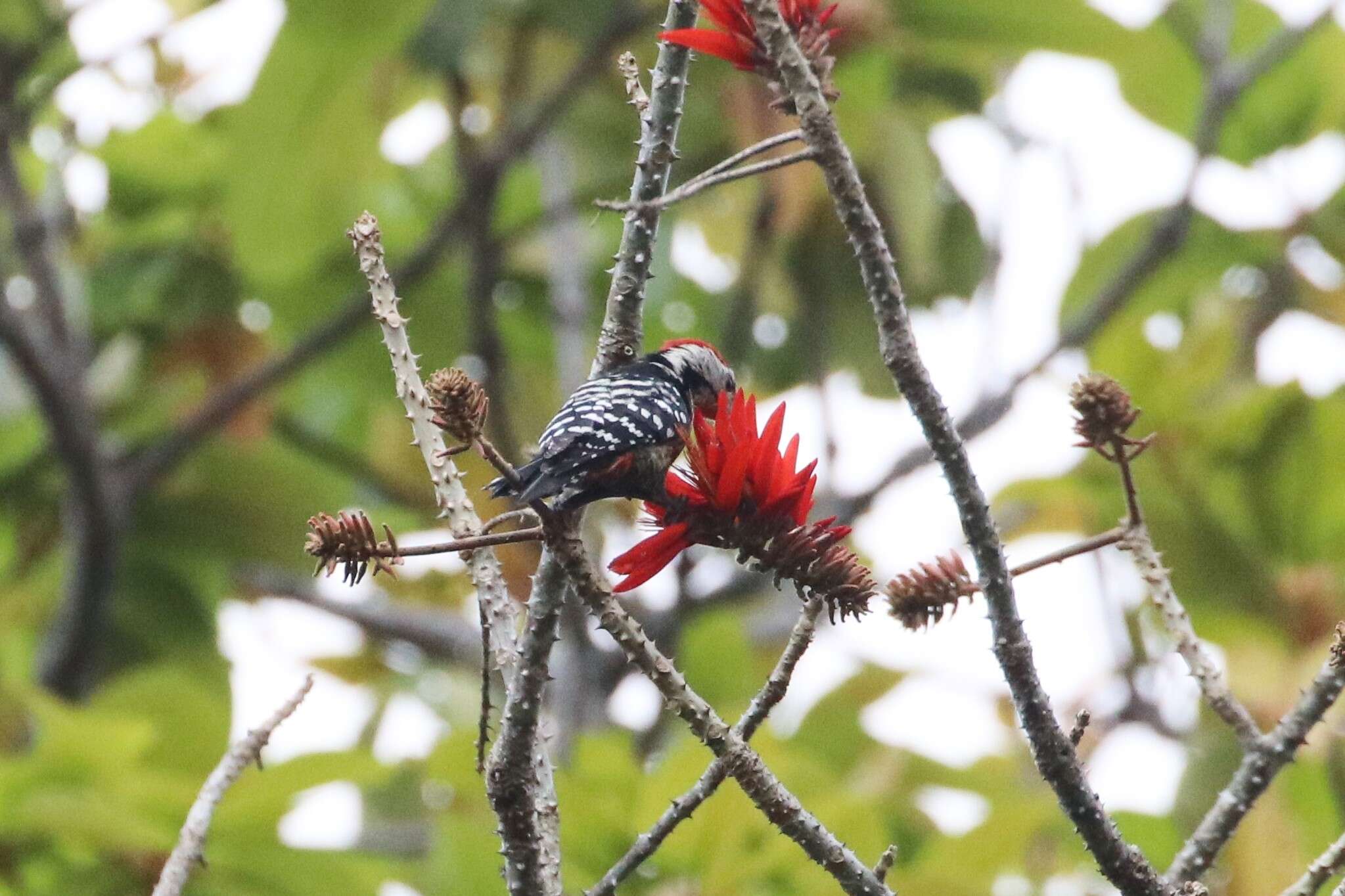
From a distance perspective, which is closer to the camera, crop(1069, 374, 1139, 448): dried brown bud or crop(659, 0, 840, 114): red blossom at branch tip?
crop(659, 0, 840, 114): red blossom at branch tip

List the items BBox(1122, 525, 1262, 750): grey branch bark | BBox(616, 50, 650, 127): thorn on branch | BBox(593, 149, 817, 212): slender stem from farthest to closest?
1. BBox(1122, 525, 1262, 750): grey branch bark
2. BBox(616, 50, 650, 127): thorn on branch
3. BBox(593, 149, 817, 212): slender stem

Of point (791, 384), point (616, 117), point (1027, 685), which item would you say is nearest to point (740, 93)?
point (616, 117)

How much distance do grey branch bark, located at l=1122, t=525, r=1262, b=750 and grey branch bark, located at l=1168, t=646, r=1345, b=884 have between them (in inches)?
0.8

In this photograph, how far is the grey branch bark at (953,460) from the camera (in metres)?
1.02

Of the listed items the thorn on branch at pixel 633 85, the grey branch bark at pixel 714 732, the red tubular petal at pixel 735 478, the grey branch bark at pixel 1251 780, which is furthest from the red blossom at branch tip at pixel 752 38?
the grey branch bark at pixel 1251 780

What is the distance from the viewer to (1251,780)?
4.73ft

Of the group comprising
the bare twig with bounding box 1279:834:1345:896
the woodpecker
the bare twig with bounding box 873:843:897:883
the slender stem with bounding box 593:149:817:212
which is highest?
the woodpecker

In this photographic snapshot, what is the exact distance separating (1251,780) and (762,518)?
0.58 metres

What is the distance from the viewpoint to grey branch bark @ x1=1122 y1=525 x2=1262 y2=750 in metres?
1.46

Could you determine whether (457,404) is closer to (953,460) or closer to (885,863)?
(953,460)

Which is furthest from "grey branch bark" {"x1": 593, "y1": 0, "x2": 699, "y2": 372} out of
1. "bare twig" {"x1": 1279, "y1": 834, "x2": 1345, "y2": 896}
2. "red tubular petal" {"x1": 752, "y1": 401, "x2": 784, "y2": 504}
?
"bare twig" {"x1": 1279, "y1": 834, "x2": 1345, "y2": 896}

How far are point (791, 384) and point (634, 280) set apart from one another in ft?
11.7

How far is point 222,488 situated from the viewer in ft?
13.7

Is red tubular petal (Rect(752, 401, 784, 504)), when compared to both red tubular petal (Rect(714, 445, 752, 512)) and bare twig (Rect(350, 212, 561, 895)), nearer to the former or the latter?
red tubular petal (Rect(714, 445, 752, 512))
